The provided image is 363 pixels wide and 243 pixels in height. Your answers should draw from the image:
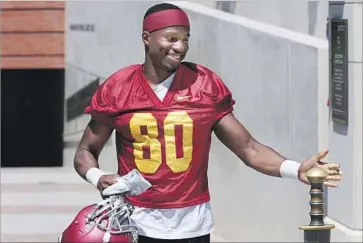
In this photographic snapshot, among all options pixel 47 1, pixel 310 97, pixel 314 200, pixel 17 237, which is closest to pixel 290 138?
pixel 310 97

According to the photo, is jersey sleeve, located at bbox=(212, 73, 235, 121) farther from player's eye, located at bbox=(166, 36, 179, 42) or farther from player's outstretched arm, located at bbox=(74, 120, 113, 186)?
player's outstretched arm, located at bbox=(74, 120, 113, 186)

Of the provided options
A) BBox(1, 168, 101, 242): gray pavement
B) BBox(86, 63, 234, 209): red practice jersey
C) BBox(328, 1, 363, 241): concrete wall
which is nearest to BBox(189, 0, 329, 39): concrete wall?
BBox(328, 1, 363, 241): concrete wall

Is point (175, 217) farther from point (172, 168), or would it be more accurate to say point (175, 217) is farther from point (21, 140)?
point (21, 140)

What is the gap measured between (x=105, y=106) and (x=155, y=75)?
0.85 ft

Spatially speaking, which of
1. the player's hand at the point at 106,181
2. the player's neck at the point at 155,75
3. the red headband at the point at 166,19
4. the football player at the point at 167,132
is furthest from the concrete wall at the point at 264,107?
the player's hand at the point at 106,181

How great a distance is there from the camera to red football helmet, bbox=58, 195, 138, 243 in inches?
154

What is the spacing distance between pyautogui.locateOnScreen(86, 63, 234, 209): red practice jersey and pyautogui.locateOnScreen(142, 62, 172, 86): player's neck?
3cm

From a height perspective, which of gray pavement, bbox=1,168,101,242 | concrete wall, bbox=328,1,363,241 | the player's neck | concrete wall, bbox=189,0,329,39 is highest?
concrete wall, bbox=189,0,329,39

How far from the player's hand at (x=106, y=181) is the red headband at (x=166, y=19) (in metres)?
0.68

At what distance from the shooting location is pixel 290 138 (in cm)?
845

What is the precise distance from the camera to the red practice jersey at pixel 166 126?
4.77 m

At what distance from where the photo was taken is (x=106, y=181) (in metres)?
4.46

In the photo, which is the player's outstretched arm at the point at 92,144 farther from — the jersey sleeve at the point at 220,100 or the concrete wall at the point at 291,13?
the concrete wall at the point at 291,13

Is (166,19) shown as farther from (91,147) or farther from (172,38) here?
(91,147)
